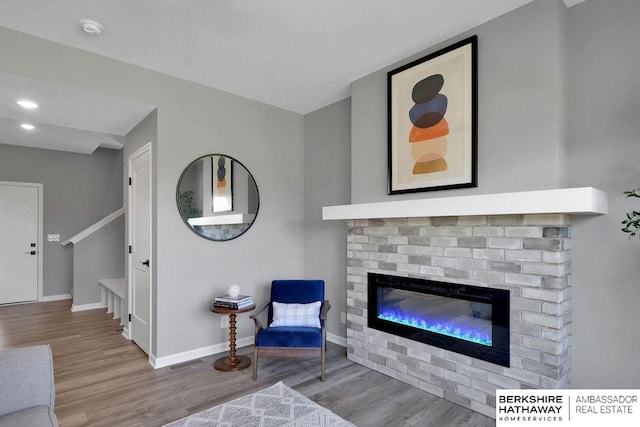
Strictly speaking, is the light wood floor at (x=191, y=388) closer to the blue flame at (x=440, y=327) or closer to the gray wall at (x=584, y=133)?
the blue flame at (x=440, y=327)

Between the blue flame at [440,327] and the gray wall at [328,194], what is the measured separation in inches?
32.5

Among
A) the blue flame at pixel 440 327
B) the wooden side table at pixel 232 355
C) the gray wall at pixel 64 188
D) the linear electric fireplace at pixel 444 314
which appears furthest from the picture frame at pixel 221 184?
the gray wall at pixel 64 188

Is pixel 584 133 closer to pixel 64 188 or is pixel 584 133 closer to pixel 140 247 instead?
pixel 140 247

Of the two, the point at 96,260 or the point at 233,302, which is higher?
the point at 96,260

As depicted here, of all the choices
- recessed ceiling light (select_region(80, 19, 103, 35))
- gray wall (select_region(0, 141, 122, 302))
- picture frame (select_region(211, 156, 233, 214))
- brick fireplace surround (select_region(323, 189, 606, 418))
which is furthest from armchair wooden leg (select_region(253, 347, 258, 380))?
gray wall (select_region(0, 141, 122, 302))

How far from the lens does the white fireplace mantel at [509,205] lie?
1865 millimetres

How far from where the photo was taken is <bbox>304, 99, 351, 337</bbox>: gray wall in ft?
12.5

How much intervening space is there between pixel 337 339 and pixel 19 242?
5584 millimetres

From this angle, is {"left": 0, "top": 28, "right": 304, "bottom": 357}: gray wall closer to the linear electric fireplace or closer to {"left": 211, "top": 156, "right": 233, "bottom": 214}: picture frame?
{"left": 211, "top": 156, "right": 233, "bottom": 214}: picture frame

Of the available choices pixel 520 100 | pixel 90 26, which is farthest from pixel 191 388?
pixel 520 100

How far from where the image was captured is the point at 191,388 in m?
2.79

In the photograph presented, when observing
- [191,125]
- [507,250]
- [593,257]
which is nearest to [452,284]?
[507,250]

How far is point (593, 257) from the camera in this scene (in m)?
2.17

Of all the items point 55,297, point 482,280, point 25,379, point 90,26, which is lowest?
point 55,297
